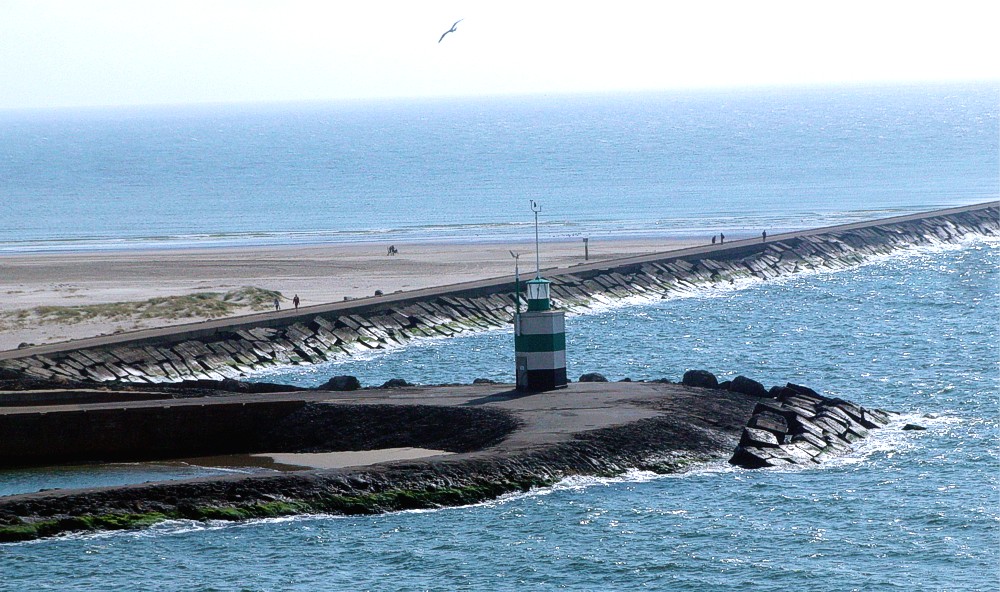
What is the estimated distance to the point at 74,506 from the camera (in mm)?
20594

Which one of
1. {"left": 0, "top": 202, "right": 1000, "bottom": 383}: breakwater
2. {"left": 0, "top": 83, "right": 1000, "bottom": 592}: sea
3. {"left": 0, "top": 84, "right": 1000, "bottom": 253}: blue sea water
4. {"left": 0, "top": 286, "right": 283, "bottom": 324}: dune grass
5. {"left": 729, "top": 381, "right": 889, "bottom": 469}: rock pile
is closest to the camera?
{"left": 0, "top": 83, "right": 1000, "bottom": 592}: sea

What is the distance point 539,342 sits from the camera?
90.6ft

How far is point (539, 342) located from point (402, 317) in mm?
18371

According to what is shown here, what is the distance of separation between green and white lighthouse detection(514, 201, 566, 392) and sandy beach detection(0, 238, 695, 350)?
19455 mm

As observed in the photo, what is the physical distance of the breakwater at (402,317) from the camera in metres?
37.2

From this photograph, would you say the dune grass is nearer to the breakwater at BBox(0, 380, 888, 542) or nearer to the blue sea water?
the breakwater at BBox(0, 380, 888, 542)

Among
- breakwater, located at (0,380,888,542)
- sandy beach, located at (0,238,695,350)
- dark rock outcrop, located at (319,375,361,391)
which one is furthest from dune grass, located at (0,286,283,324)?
breakwater, located at (0,380,888,542)

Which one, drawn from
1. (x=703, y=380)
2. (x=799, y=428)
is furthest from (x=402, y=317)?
(x=799, y=428)

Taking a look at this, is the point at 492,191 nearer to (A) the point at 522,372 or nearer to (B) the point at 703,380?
(B) the point at 703,380

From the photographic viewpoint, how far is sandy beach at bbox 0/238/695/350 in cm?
4728

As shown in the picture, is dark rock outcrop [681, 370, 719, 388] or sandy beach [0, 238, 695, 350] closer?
dark rock outcrop [681, 370, 719, 388]

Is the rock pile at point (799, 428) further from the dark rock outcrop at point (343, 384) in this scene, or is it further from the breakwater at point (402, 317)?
the breakwater at point (402, 317)

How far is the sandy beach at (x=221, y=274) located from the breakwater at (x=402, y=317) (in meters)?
4.80

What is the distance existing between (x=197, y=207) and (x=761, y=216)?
152 feet
